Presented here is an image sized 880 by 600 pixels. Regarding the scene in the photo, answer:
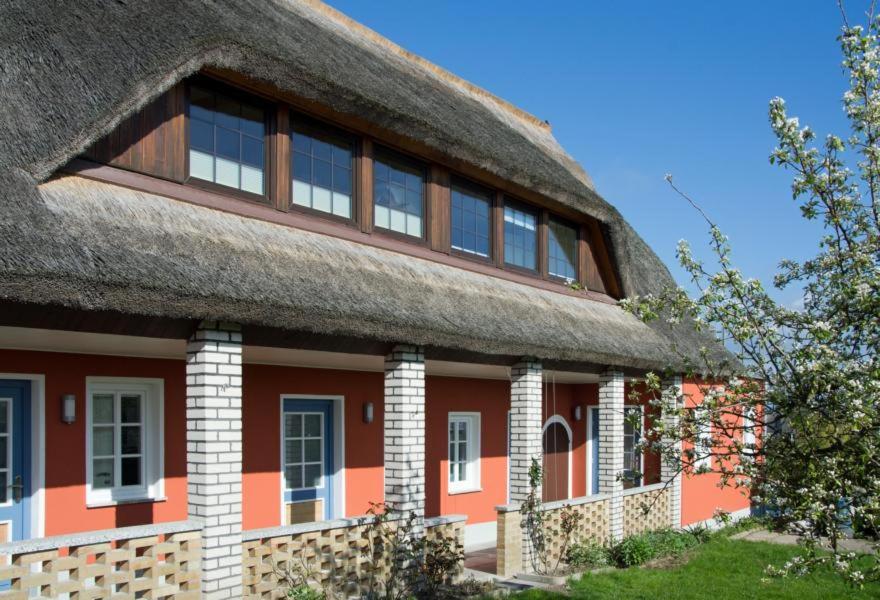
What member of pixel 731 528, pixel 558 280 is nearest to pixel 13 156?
pixel 558 280

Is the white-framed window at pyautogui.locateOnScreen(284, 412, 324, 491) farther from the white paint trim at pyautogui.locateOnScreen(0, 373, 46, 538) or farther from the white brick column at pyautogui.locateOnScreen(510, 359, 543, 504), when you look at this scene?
the white paint trim at pyautogui.locateOnScreen(0, 373, 46, 538)

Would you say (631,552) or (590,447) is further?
(590,447)

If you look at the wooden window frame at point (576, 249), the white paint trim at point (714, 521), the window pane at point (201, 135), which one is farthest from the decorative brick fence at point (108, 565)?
the white paint trim at point (714, 521)

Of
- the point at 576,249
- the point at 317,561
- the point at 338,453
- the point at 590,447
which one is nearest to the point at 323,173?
the point at 338,453

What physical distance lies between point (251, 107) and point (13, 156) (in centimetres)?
317

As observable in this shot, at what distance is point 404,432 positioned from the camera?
9.51 m

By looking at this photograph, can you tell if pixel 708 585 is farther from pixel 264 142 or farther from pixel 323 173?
pixel 264 142

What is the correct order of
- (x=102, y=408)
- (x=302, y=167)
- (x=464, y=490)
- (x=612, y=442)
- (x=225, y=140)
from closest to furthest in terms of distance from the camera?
(x=225, y=140)
(x=102, y=408)
(x=302, y=167)
(x=612, y=442)
(x=464, y=490)

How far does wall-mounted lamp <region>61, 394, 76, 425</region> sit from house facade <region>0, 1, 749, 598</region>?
→ 0.13 meters

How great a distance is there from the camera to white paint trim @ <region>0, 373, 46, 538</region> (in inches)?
342

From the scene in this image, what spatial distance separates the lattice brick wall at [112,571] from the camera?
6.19 meters

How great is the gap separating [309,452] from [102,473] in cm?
319

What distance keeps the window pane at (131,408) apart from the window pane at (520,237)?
6.10m

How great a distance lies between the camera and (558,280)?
48.0ft
